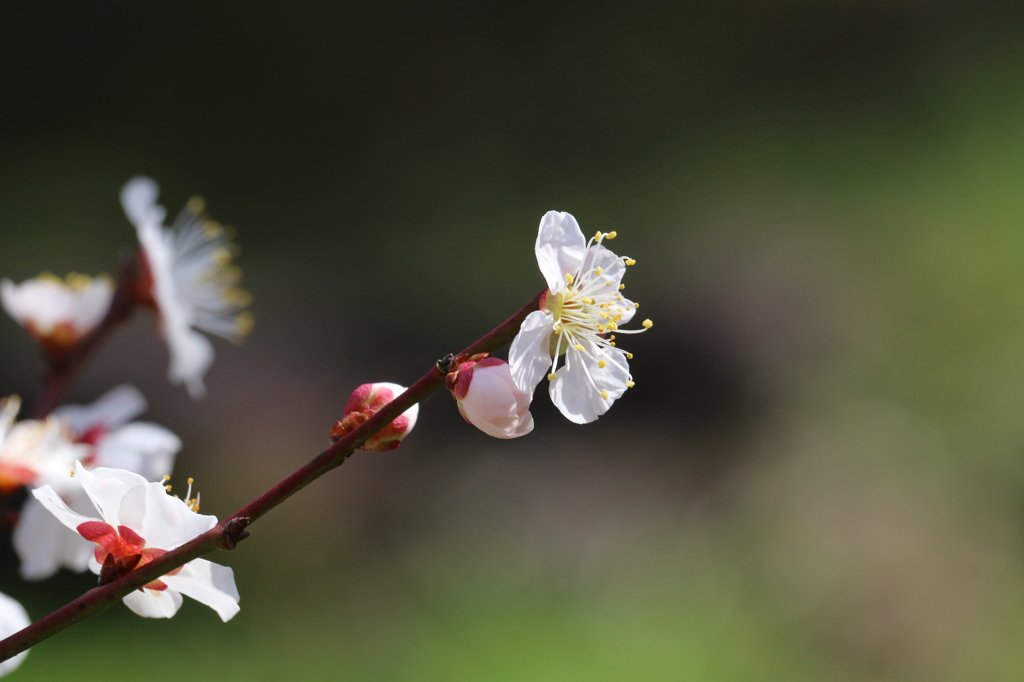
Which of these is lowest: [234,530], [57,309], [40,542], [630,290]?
[234,530]

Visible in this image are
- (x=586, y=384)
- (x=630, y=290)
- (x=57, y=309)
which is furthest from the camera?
(x=630, y=290)

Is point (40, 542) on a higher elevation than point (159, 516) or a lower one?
higher

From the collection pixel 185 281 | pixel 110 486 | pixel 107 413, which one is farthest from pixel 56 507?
pixel 185 281

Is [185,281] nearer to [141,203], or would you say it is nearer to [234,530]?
[141,203]

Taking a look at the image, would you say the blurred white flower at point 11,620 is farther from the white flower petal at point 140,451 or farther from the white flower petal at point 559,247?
the white flower petal at point 559,247

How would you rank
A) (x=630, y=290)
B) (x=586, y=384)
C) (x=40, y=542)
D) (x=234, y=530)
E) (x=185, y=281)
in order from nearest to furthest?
(x=234, y=530) < (x=586, y=384) < (x=40, y=542) < (x=185, y=281) < (x=630, y=290)

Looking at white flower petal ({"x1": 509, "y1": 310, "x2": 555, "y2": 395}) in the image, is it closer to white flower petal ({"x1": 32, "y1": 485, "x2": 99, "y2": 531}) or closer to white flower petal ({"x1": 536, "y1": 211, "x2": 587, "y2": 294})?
white flower petal ({"x1": 536, "y1": 211, "x2": 587, "y2": 294})

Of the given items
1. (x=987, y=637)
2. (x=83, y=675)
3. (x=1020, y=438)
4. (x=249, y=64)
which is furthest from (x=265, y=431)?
(x=249, y=64)

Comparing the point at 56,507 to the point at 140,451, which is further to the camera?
the point at 140,451
